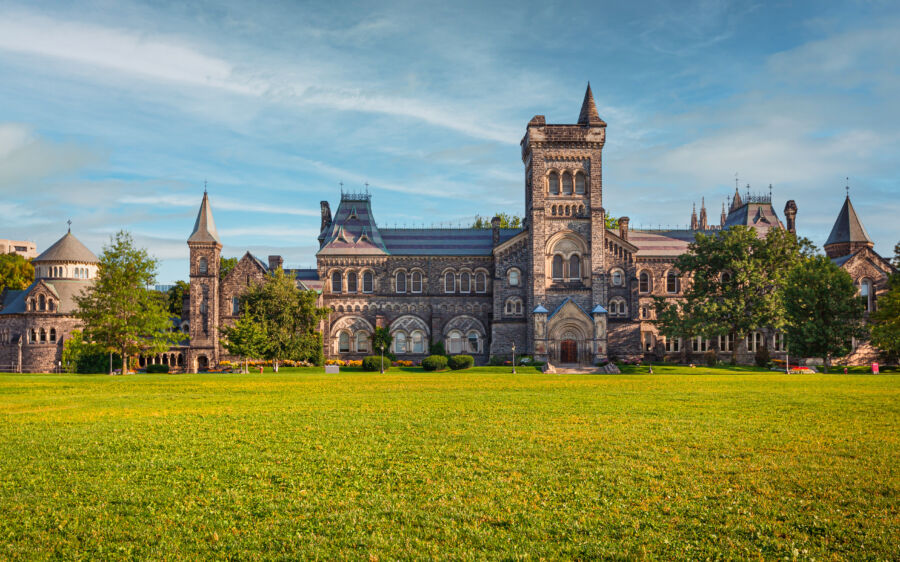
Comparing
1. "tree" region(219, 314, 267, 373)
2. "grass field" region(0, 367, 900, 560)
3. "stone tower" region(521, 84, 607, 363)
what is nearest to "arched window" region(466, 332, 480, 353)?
"stone tower" region(521, 84, 607, 363)

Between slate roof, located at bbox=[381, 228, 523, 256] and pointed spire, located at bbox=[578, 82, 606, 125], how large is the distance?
39.0ft

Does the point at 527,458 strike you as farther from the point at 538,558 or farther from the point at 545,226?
the point at 545,226

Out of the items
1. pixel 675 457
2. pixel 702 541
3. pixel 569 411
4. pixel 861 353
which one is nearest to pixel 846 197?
pixel 861 353

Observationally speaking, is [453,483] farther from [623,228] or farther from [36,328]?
[36,328]

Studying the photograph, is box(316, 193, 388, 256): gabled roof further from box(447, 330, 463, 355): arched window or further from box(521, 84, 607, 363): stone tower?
box(521, 84, 607, 363): stone tower

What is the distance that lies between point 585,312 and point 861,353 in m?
26.7

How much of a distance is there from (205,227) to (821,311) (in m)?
54.6

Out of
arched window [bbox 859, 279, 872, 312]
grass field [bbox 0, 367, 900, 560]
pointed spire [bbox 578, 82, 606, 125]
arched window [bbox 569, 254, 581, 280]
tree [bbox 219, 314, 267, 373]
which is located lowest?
grass field [bbox 0, 367, 900, 560]

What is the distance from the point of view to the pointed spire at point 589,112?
60.0m

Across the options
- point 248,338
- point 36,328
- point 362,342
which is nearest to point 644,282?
point 362,342

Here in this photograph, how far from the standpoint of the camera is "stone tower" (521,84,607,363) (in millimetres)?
58594

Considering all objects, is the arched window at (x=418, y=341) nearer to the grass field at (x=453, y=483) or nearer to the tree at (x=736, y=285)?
the tree at (x=736, y=285)

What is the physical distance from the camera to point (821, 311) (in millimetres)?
51406

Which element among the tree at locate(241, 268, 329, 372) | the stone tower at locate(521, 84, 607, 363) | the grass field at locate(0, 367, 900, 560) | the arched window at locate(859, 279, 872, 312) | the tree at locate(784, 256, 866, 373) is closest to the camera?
the grass field at locate(0, 367, 900, 560)
